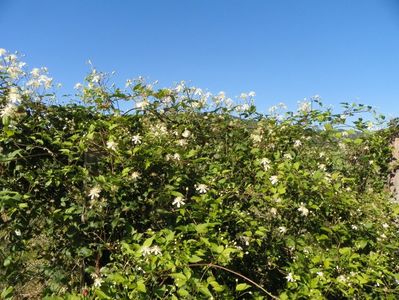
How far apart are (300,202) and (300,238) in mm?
225

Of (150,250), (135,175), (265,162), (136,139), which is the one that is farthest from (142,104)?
(150,250)

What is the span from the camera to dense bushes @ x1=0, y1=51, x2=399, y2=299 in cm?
196

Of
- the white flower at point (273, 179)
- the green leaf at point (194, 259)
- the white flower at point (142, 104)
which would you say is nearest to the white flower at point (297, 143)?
the white flower at point (273, 179)

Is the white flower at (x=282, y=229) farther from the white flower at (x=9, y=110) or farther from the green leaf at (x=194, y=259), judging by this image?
the white flower at (x=9, y=110)

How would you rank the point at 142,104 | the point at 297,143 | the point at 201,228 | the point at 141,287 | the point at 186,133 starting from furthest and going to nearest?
1. the point at 297,143
2. the point at 186,133
3. the point at 142,104
4. the point at 201,228
5. the point at 141,287

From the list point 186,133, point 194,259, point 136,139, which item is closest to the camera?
point 194,259

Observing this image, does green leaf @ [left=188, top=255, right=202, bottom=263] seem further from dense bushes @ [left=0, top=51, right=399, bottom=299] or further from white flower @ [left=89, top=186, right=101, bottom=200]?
white flower @ [left=89, top=186, right=101, bottom=200]

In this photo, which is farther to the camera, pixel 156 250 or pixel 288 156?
pixel 288 156

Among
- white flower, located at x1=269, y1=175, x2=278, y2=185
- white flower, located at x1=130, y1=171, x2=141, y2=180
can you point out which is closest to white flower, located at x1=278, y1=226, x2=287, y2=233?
white flower, located at x1=269, y1=175, x2=278, y2=185

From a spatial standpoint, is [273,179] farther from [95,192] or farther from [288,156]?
[95,192]

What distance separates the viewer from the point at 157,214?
87.4 inches

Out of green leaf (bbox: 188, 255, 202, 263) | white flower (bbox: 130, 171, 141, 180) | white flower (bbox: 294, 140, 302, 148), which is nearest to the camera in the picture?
green leaf (bbox: 188, 255, 202, 263)

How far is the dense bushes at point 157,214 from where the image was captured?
1955mm

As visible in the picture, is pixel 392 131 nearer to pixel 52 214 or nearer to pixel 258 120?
pixel 258 120
